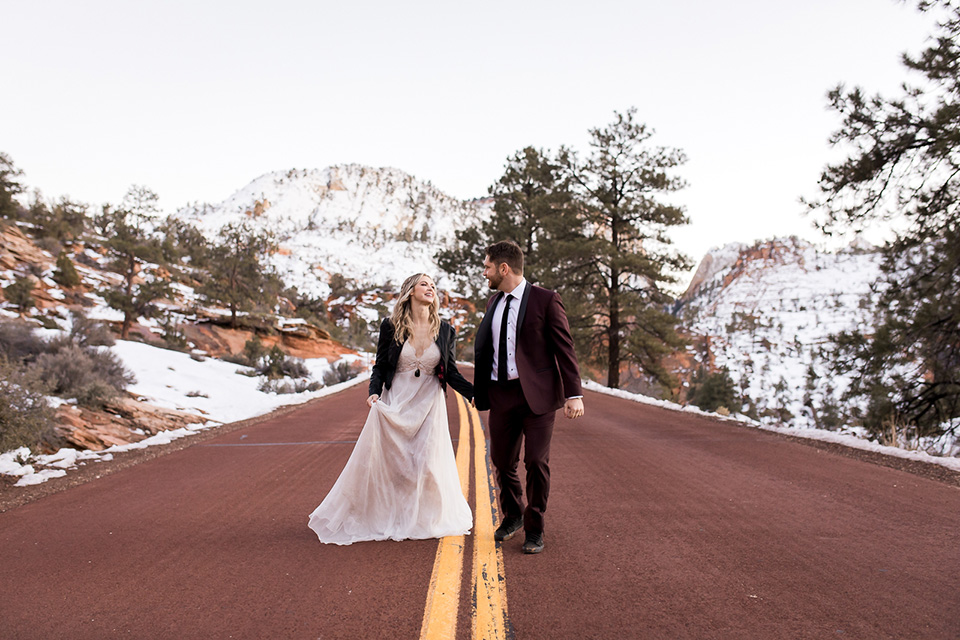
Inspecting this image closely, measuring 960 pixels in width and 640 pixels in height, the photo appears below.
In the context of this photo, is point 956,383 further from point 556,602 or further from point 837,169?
point 556,602

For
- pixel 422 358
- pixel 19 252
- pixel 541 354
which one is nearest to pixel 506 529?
pixel 541 354

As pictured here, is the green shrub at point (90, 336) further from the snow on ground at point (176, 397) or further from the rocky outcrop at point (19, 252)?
the rocky outcrop at point (19, 252)

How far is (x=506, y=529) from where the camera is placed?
4.11 m

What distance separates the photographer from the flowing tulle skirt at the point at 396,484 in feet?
13.9

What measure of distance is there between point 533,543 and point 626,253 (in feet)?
65.9

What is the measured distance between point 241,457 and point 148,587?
183 inches

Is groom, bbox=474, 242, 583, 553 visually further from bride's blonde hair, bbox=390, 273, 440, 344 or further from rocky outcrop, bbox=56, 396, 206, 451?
rocky outcrop, bbox=56, 396, 206, 451

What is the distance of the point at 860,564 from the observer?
359cm

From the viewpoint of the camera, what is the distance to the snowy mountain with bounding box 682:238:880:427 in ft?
241

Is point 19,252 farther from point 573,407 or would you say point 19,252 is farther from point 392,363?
point 573,407

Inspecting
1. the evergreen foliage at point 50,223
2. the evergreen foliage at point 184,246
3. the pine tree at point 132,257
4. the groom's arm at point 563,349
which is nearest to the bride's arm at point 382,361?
the groom's arm at point 563,349

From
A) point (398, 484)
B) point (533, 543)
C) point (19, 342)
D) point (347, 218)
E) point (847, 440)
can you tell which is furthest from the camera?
point (347, 218)

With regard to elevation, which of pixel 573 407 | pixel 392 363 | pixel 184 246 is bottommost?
pixel 573 407

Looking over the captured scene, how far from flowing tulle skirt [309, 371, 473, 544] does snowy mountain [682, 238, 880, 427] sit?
21.6m
